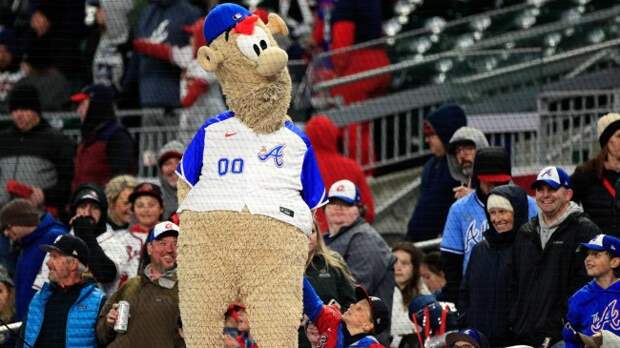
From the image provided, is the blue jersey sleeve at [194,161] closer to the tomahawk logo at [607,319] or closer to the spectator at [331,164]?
the tomahawk logo at [607,319]

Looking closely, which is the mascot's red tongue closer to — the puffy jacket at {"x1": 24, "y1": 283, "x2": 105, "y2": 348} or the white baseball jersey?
the white baseball jersey

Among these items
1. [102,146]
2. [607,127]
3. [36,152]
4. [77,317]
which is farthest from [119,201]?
[607,127]

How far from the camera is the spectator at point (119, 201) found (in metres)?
12.0

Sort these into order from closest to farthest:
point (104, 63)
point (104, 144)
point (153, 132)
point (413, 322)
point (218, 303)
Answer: point (218, 303)
point (413, 322)
point (104, 144)
point (153, 132)
point (104, 63)

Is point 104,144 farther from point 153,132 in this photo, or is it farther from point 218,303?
point 218,303

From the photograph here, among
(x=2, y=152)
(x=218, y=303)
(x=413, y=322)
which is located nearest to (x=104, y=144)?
(x=2, y=152)

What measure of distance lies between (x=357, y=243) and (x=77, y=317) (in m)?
1.78

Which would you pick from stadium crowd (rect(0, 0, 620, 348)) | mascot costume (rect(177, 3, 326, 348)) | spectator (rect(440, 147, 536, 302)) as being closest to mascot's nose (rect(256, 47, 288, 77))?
mascot costume (rect(177, 3, 326, 348))

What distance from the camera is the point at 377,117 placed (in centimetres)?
1464

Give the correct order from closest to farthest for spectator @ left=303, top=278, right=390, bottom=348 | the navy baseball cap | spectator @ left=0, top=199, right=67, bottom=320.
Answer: spectator @ left=303, top=278, right=390, bottom=348 < the navy baseball cap < spectator @ left=0, top=199, right=67, bottom=320

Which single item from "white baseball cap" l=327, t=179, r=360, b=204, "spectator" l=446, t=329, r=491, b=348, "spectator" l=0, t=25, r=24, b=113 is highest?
"spectator" l=0, t=25, r=24, b=113

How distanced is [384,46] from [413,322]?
4554 mm

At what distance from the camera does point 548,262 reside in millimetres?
10578

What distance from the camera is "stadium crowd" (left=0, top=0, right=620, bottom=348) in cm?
1048
